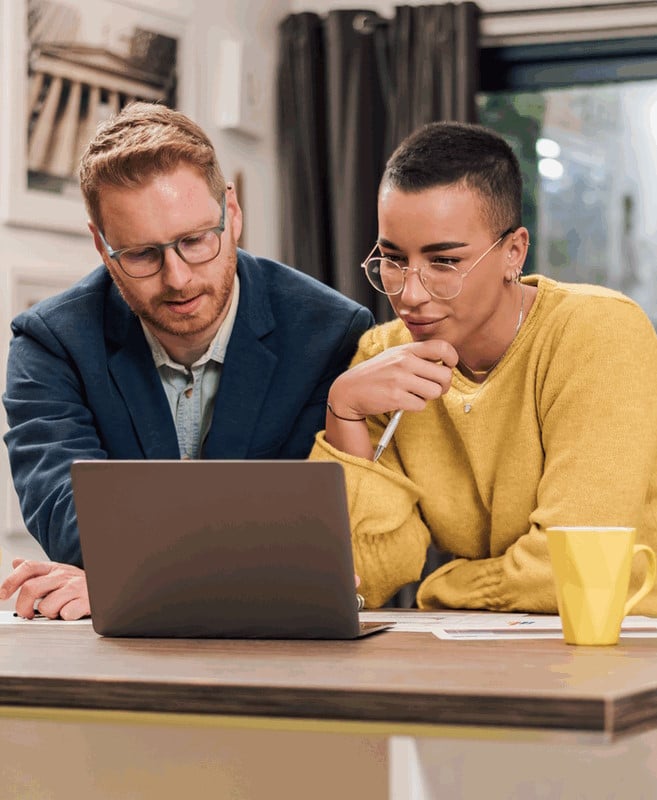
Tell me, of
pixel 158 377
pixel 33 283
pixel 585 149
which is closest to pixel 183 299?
pixel 158 377

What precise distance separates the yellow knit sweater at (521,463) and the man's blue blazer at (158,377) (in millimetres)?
141

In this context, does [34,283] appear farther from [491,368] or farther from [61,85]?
[491,368]

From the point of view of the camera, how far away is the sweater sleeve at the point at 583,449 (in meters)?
Result: 1.51

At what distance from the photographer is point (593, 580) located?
114 cm

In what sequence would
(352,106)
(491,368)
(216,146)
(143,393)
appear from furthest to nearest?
(352,106), (216,146), (143,393), (491,368)

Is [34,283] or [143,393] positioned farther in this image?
[34,283]

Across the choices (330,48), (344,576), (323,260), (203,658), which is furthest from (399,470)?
(330,48)

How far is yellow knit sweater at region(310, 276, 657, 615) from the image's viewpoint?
5.02ft

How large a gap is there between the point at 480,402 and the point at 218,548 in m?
0.69

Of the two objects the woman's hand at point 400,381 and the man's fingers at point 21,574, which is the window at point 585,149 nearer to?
the woman's hand at point 400,381

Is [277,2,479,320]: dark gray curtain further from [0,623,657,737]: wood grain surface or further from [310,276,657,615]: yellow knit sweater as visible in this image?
[0,623,657,737]: wood grain surface

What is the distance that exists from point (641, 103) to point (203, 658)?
304 cm

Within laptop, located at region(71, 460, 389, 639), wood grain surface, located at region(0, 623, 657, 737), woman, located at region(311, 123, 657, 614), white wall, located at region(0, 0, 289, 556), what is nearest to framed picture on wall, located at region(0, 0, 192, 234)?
white wall, located at region(0, 0, 289, 556)

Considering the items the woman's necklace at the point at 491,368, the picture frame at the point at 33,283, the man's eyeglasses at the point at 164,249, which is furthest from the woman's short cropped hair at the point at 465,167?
the picture frame at the point at 33,283
